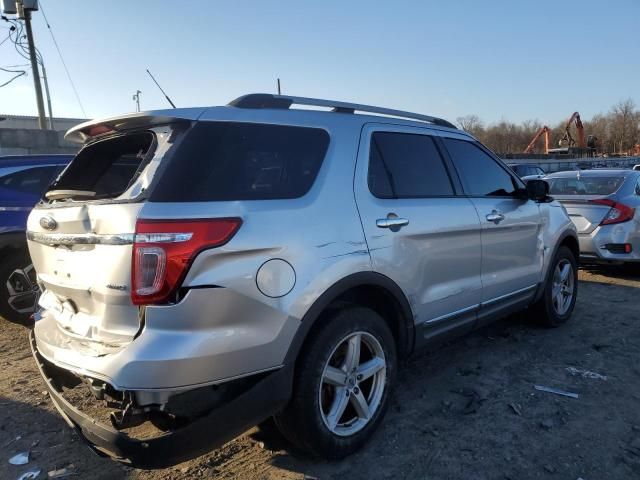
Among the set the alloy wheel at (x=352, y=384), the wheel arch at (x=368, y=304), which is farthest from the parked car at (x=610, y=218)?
the alloy wheel at (x=352, y=384)

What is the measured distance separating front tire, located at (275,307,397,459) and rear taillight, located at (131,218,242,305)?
0.81 meters

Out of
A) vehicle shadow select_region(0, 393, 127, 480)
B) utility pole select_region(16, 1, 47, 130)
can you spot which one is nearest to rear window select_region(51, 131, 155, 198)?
vehicle shadow select_region(0, 393, 127, 480)

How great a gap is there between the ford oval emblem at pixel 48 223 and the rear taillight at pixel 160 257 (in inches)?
29.4

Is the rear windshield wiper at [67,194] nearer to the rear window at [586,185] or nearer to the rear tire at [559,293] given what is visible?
the rear tire at [559,293]

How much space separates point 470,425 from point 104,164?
9.20 ft

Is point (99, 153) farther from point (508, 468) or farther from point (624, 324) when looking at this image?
point (624, 324)

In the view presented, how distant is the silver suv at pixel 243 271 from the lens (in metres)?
2.25

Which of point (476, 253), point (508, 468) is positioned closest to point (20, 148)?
point (476, 253)

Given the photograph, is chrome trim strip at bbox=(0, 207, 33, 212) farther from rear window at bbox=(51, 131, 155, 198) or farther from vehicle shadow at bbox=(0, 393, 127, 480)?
rear window at bbox=(51, 131, 155, 198)

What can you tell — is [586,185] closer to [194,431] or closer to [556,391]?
[556,391]

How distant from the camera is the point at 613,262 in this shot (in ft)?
23.3

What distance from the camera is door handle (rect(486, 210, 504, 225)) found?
406cm

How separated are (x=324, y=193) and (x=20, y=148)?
12247mm

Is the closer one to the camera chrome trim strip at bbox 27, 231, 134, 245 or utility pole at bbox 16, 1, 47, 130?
chrome trim strip at bbox 27, 231, 134, 245
